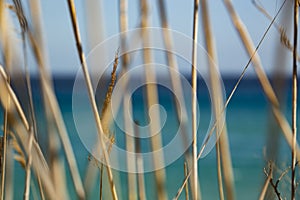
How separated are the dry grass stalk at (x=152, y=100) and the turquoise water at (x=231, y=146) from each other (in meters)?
0.05

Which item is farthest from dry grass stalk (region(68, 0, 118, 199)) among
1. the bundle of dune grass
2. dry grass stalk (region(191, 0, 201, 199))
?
dry grass stalk (region(191, 0, 201, 199))

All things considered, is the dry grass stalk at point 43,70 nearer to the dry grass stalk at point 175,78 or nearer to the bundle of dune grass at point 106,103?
the bundle of dune grass at point 106,103

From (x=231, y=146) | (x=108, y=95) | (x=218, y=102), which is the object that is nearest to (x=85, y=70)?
(x=108, y=95)

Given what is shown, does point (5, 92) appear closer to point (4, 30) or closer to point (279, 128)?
point (4, 30)

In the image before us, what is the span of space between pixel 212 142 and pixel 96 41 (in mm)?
239

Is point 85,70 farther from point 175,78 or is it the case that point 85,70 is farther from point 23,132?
point 175,78

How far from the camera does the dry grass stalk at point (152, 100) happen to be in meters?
0.70

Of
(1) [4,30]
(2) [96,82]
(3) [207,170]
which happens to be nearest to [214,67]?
(2) [96,82]

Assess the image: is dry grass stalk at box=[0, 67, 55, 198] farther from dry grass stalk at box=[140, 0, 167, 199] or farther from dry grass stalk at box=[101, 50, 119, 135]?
dry grass stalk at box=[140, 0, 167, 199]

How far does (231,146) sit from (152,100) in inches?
486

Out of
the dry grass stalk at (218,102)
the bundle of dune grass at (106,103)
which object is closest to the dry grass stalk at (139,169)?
the bundle of dune grass at (106,103)

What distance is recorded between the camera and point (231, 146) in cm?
1284

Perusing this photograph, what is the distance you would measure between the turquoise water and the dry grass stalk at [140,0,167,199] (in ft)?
0.17

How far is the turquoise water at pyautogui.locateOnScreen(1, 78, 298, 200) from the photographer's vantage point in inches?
33.9
